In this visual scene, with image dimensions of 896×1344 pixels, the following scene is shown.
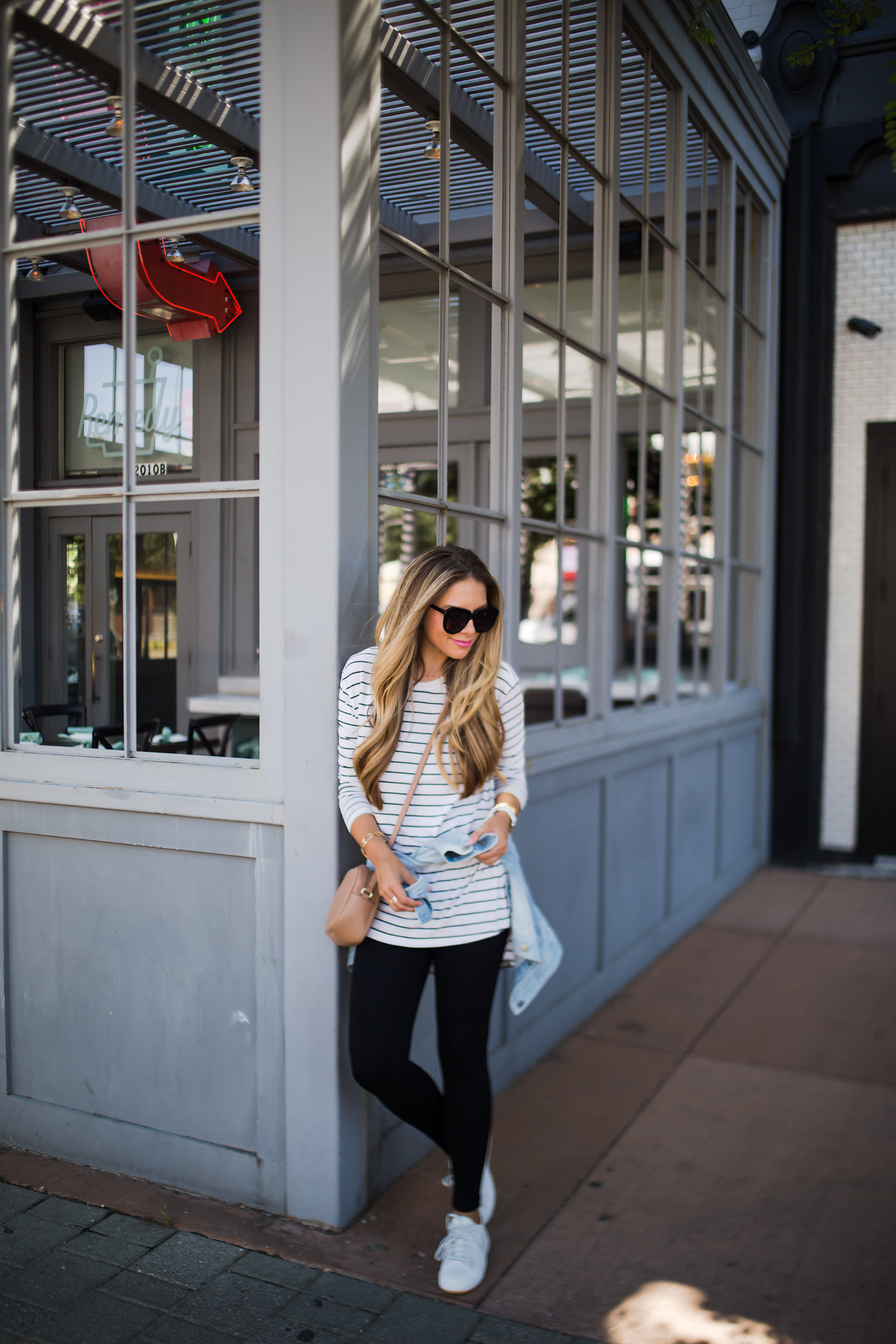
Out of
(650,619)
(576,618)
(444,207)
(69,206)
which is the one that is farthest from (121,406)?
(576,618)

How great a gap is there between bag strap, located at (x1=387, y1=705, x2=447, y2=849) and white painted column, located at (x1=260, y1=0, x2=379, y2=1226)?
0.81ft

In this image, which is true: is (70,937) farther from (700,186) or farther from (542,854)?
(700,186)

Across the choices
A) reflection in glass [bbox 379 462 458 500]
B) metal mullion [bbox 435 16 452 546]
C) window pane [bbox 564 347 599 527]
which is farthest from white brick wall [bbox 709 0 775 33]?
metal mullion [bbox 435 16 452 546]

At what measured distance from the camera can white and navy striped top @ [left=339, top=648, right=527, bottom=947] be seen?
2408 millimetres

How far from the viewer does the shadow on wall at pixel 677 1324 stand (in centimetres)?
234

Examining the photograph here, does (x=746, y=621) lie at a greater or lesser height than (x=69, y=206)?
lesser

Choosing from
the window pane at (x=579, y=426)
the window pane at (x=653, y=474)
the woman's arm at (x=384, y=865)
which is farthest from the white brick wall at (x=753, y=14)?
the woman's arm at (x=384, y=865)

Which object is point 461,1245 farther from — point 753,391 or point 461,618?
point 753,391

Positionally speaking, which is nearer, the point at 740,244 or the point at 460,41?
the point at 460,41

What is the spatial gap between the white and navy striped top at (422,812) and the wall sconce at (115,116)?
5.57 ft

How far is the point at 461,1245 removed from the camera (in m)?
2.53

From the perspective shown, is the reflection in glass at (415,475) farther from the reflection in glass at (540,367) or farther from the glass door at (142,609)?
the glass door at (142,609)

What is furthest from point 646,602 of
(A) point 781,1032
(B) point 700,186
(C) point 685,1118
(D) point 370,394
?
(D) point 370,394

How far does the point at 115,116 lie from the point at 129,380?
761 mm
